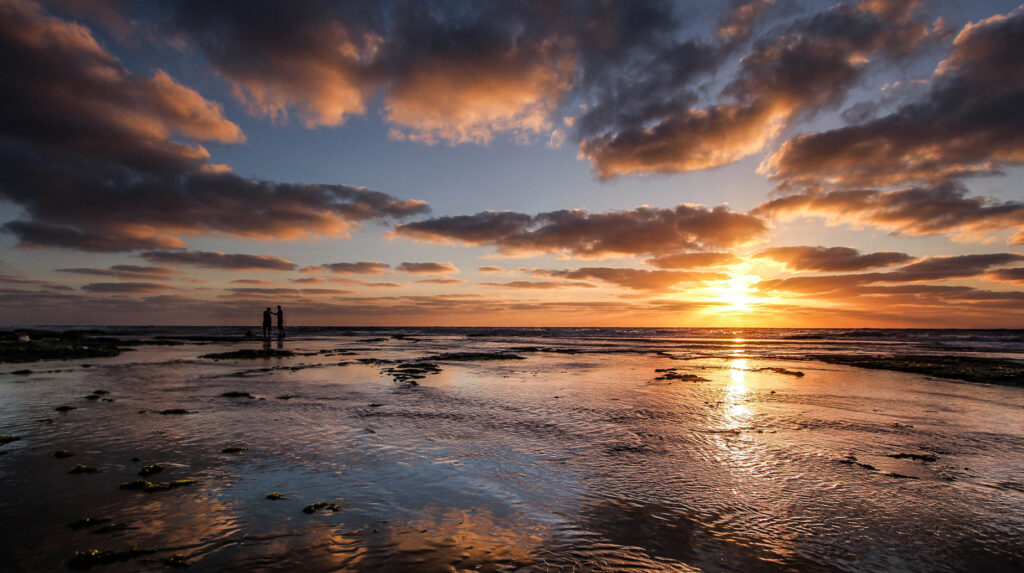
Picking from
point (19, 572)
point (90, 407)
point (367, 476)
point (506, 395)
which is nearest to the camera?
point (19, 572)

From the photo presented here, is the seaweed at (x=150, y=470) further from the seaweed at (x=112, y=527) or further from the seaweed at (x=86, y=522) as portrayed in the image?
the seaweed at (x=112, y=527)

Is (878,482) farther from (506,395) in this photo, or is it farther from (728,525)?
(506,395)

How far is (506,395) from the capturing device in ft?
57.8

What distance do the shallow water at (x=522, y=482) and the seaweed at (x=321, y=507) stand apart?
0.20 m

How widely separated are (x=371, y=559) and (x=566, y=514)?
2795 millimetres

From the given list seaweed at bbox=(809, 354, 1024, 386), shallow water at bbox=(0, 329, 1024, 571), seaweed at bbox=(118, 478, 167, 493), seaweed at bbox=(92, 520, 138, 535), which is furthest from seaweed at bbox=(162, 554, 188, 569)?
seaweed at bbox=(809, 354, 1024, 386)

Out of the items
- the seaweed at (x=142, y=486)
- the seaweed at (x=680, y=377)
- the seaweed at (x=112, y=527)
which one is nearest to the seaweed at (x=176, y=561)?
the seaweed at (x=112, y=527)

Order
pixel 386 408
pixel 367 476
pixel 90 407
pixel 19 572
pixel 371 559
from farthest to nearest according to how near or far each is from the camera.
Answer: pixel 386 408 < pixel 90 407 < pixel 367 476 < pixel 371 559 < pixel 19 572

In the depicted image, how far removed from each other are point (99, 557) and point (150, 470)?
3457 millimetres

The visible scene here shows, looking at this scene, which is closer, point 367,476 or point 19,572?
point 19,572

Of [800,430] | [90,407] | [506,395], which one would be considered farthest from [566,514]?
[90,407]

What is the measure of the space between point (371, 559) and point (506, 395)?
1251cm

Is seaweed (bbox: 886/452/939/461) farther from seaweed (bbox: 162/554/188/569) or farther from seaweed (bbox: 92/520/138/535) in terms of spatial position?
seaweed (bbox: 92/520/138/535)

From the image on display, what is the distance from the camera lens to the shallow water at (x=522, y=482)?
5504 mm
